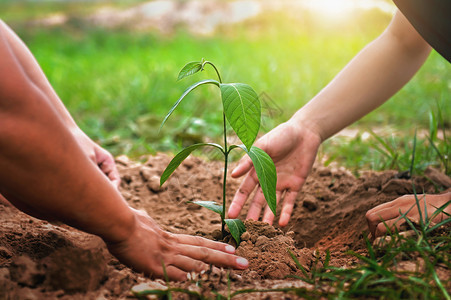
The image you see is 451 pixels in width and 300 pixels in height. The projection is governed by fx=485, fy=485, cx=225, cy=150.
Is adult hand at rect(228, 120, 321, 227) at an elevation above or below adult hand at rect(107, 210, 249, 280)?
above

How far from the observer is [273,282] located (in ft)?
4.24

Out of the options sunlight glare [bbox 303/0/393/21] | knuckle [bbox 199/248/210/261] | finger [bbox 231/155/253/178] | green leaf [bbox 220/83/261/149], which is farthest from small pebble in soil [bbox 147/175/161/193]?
sunlight glare [bbox 303/0/393/21]

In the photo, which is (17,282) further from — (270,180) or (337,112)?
(337,112)

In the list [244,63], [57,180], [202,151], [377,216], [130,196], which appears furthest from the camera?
[244,63]

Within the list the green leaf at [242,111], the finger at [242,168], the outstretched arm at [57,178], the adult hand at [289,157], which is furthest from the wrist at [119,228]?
the adult hand at [289,157]

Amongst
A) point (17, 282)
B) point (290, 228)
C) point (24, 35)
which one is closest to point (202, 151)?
point (290, 228)

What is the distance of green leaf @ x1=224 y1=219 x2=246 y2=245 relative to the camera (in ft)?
4.87

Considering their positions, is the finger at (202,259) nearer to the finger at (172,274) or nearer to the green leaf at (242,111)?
the finger at (172,274)

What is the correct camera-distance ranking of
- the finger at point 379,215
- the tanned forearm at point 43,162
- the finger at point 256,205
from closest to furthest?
the tanned forearm at point 43,162 < the finger at point 379,215 < the finger at point 256,205

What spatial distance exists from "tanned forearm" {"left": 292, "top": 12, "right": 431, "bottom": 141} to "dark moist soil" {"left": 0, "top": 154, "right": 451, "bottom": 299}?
327 millimetres

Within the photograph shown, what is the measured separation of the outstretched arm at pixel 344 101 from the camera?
193cm

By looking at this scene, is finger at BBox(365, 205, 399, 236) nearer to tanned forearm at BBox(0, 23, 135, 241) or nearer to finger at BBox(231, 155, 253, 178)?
finger at BBox(231, 155, 253, 178)

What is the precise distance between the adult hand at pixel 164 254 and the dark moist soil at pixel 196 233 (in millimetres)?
32

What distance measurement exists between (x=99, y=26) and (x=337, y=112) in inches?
374
